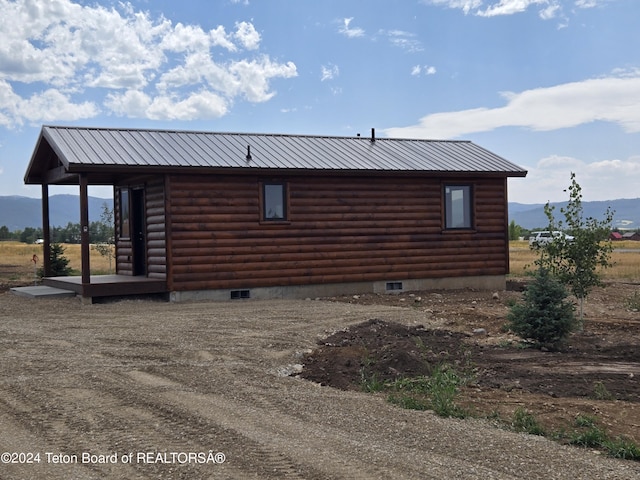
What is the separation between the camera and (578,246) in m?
11.6

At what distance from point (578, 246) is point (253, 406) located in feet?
22.9

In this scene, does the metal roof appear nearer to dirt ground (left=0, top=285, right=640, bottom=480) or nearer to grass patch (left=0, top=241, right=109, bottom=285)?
dirt ground (left=0, top=285, right=640, bottom=480)

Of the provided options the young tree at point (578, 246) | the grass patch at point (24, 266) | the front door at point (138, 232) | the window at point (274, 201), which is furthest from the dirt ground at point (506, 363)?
the grass patch at point (24, 266)

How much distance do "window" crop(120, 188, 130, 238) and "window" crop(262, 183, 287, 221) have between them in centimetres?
348

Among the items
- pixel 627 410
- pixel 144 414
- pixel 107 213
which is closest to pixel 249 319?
pixel 144 414

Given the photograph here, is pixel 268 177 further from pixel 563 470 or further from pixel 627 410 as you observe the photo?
pixel 563 470

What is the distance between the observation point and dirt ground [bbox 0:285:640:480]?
4871 mm

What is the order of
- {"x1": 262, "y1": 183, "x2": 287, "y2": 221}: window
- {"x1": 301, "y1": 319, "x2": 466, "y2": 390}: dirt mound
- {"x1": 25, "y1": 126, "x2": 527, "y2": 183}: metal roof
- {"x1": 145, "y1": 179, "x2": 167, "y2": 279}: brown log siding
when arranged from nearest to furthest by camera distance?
{"x1": 301, "y1": 319, "x2": 466, "y2": 390}: dirt mound, {"x1": 25, "y1": 126, "x2": 527, "y2": 183}: metal roof, {"x1": 145, "y1": 179, "x2": 167, "y2": 279}: brown log siding, {"x1": 262, "y1": 183, "x2": 287, "y2": 221}: window

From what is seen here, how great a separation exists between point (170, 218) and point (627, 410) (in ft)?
35.6

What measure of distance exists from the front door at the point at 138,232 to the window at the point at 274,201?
2944 millimetres

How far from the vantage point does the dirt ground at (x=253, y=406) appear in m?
4.87

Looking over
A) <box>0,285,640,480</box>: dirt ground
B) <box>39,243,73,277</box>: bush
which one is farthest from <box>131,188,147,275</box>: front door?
<box>0,285,640,480</box>: dirt ground

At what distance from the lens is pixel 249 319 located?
12305mm

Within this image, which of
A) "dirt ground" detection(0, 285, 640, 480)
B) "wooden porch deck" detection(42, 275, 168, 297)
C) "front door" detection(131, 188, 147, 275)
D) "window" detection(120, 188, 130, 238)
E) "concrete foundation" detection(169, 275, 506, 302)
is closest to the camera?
"dirt ground" detection(0, 285, 640, 480)
